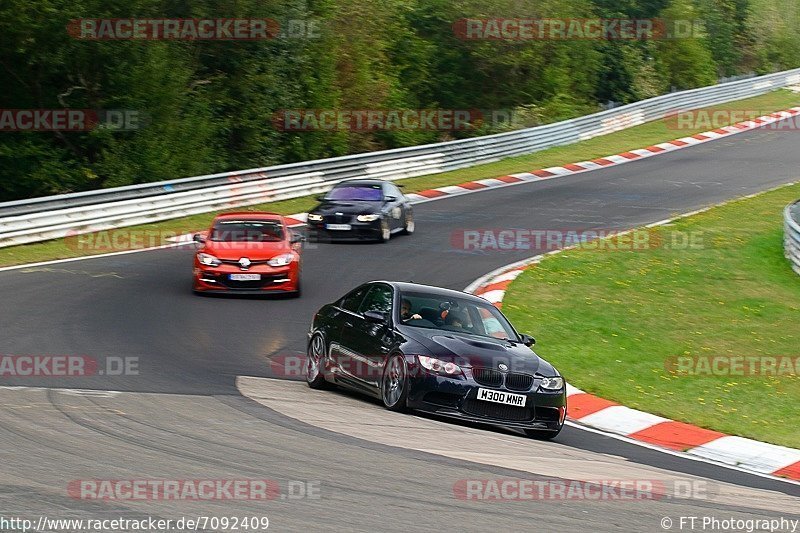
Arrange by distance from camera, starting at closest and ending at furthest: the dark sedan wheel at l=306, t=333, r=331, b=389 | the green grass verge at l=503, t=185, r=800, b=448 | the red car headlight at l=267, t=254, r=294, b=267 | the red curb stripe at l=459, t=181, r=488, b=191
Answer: the dark sedan wheel at l=306, t=333, r=331, b=389 < the green grass verge at l=503, t=185, r=800, b=448 < the red car headlight at l=267, t=254, r=294, b=267 < the red curb stripe at l=459, t=181, r=488, b=191

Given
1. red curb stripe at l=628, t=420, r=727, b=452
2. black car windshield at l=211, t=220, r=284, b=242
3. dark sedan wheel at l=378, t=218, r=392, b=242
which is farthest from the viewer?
dark sedan wheel at l=378, t=218, r=392, b=242

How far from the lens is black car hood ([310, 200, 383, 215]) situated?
966 inches

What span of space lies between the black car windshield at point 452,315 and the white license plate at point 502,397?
1115mm

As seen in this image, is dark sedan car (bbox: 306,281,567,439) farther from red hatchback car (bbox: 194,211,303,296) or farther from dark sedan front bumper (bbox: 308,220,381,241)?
dark sedan front bumper (bbox: 308,220,381,241)

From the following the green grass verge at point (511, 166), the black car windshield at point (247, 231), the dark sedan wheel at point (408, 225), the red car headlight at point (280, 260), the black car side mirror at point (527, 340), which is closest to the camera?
the black car side mirror at point (527, 340)

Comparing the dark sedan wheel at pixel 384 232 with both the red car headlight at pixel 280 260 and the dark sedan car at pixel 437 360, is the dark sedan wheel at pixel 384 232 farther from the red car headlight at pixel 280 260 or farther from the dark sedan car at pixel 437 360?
the dark sedan car at pixel 437 360

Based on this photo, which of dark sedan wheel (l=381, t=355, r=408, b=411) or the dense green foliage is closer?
dark sedan wheel (l=381, t=355, r=408, b=411)

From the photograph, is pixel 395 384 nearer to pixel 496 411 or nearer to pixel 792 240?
pixel 496 411

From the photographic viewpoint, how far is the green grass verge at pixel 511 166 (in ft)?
74.0

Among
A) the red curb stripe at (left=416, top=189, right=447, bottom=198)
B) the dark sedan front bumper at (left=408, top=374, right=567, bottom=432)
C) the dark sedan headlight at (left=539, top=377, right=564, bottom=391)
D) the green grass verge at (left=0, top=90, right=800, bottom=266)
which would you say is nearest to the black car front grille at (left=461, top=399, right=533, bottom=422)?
the dark sedan front bumper at (left=408, top=374, right=567, bottom=432)

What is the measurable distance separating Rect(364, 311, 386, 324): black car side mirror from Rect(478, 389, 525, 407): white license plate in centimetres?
149

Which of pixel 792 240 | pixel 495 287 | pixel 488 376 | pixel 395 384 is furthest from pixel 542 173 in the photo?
pixel 488 376


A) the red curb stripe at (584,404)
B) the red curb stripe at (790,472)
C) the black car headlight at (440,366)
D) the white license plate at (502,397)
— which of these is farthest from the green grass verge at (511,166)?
the red curb stripe at (790,472)

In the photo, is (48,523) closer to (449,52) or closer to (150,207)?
(150,207)
